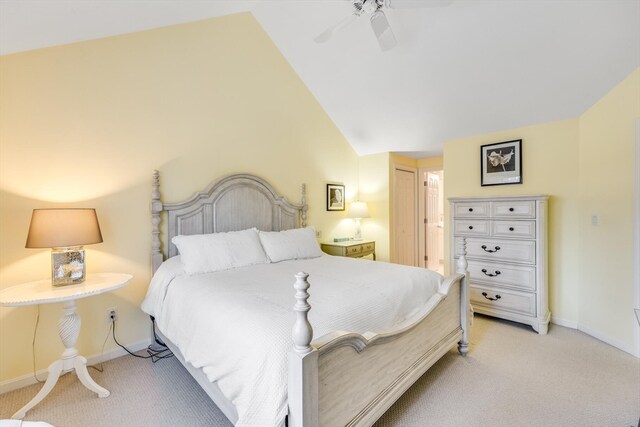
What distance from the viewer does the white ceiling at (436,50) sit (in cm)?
216

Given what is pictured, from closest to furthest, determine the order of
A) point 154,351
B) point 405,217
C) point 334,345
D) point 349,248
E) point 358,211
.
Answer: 1. point 334,345
2. point 154,351
3. point 349,248
4. point 358,211
5. point 405,217

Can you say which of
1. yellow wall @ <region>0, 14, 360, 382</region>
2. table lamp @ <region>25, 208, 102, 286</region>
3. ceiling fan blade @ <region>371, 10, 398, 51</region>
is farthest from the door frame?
table lamp @ <region>25, 208, 102, 286</region>

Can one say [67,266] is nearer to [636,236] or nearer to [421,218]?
[636,236]

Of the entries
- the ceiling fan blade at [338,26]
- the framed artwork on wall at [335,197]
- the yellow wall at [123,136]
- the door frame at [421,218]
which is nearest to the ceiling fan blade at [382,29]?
the ceiling fan blade at [338,26]

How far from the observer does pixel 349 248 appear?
402cm

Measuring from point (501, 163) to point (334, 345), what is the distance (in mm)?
3221

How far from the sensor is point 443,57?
2.88 metres

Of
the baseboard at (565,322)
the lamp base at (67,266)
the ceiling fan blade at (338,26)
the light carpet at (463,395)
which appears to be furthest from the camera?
the baseboard at (565,322)

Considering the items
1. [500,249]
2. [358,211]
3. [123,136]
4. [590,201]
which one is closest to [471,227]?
[500,249]

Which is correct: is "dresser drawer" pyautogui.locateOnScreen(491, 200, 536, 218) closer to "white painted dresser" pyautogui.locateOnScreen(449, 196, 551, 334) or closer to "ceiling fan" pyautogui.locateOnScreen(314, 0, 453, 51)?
"white painted dresser" pyautogui.locateOnScreen(449, 196, 551, 334)

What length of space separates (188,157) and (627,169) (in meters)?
4.00

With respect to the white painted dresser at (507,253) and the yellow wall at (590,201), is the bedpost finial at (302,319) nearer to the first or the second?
the white painted dresser at (507,253)

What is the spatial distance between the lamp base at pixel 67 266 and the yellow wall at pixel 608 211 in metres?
4.40

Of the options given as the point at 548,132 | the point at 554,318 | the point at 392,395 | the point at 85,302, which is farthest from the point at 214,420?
the point at 548,132
